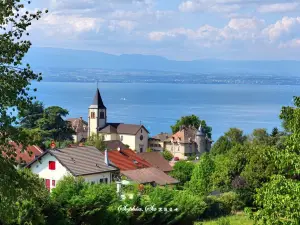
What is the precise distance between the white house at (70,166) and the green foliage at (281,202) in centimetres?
1978

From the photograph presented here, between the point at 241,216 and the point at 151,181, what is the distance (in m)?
8.64

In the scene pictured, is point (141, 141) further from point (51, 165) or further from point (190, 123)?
point (51, 165)

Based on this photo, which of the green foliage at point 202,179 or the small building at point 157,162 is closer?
the green foliage at point 202,179

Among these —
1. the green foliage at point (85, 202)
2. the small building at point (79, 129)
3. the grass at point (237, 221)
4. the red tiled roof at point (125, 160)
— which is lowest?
the grass at point (237, 221)

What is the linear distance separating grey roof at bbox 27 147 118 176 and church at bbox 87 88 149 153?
43.3m

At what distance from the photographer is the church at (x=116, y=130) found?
74500 millimetres

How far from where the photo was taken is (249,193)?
25875mm

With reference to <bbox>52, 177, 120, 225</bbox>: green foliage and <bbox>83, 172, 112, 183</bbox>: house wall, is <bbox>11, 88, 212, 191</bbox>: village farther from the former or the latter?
<bbox>52, 177, 120, 225</bbox>: green foliage

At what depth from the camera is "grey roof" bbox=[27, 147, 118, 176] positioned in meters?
28.1

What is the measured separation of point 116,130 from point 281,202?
68547 mm

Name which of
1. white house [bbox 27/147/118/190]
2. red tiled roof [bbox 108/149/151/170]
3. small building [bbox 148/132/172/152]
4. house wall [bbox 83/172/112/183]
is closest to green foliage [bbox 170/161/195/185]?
red tiled roof [bbox 108/149/151/170]

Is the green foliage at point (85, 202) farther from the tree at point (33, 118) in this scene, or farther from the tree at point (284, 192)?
the tree at point (33, 118)

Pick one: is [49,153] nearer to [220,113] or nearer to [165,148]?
[165,148]

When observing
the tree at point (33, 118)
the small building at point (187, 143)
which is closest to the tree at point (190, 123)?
the small building at point (187, 143)
